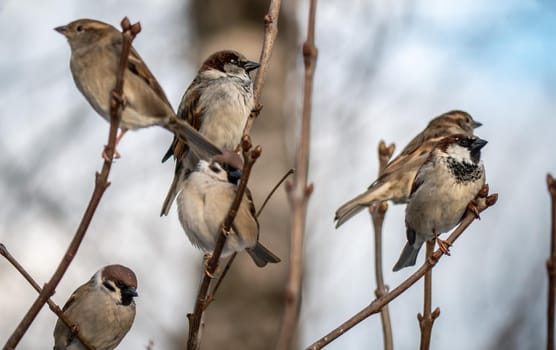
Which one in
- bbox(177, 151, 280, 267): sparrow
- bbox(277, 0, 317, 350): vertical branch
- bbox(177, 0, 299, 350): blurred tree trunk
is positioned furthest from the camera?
bbox(177, 0, 299, 350): blurred tree trunk

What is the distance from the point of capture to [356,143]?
552cm

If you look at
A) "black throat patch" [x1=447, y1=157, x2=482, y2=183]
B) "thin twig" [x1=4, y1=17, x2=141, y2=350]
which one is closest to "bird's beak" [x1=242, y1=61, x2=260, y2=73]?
"black throat patch" [x1=447, y1=157, x2=482, y2=183]

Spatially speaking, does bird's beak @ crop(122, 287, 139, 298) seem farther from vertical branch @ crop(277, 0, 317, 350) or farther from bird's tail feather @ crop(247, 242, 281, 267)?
vertical branch @ crop(277, 0, 317, 350)

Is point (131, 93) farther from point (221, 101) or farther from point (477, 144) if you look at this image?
point (477, 144)

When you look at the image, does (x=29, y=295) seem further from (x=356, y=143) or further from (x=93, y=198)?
(x=93, y=198)

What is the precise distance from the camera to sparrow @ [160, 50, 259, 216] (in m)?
3.41

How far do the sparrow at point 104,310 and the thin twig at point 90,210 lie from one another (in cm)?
160

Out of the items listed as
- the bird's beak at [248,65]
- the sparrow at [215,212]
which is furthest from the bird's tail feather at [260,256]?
the bird's beak at [248,65]

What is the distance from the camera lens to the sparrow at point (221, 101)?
134 inches

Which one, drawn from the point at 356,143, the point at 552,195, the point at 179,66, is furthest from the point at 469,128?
the point at 552,195

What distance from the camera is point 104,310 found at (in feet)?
10.7

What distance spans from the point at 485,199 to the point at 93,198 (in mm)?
1120

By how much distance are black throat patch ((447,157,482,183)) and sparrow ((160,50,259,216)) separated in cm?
81

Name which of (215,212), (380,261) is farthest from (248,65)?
(380,261)
